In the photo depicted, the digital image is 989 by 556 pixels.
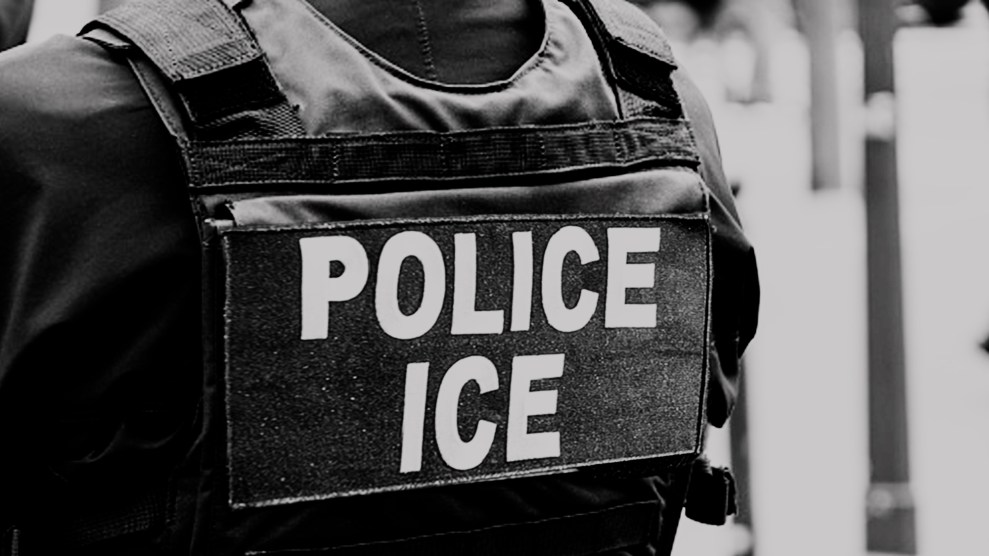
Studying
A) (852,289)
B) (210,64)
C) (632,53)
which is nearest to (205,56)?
(210,64)

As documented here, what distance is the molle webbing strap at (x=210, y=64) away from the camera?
5.99 ft

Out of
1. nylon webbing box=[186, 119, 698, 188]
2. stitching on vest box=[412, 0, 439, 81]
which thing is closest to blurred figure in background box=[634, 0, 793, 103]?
nylon webbing box=[186, 119, 698, 188]

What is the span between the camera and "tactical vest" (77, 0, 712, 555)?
72.2 inches

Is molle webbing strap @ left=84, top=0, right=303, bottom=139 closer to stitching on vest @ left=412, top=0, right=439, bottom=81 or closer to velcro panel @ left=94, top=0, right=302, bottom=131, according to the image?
velcro panel @ left=94, top=0, right=302, bottom=131

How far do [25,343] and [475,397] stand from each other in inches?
19.2

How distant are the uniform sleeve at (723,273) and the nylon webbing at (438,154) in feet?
0.38

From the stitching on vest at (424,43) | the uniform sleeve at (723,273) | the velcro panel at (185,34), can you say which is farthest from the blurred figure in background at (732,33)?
the velcro panel at (185,34)

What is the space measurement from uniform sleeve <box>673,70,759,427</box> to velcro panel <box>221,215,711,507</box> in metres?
0.16

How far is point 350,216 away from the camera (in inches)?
74.6

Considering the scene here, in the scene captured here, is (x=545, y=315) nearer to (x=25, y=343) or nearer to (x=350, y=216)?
(x=350, y=216)

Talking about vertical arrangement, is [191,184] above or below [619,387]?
above

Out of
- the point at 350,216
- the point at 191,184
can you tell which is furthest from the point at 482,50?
the point at 191,184

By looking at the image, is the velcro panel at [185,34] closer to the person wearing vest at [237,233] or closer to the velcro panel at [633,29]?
the person wearing vest at [237,233]

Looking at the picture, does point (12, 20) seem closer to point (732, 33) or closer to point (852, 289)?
point (852, 289)
